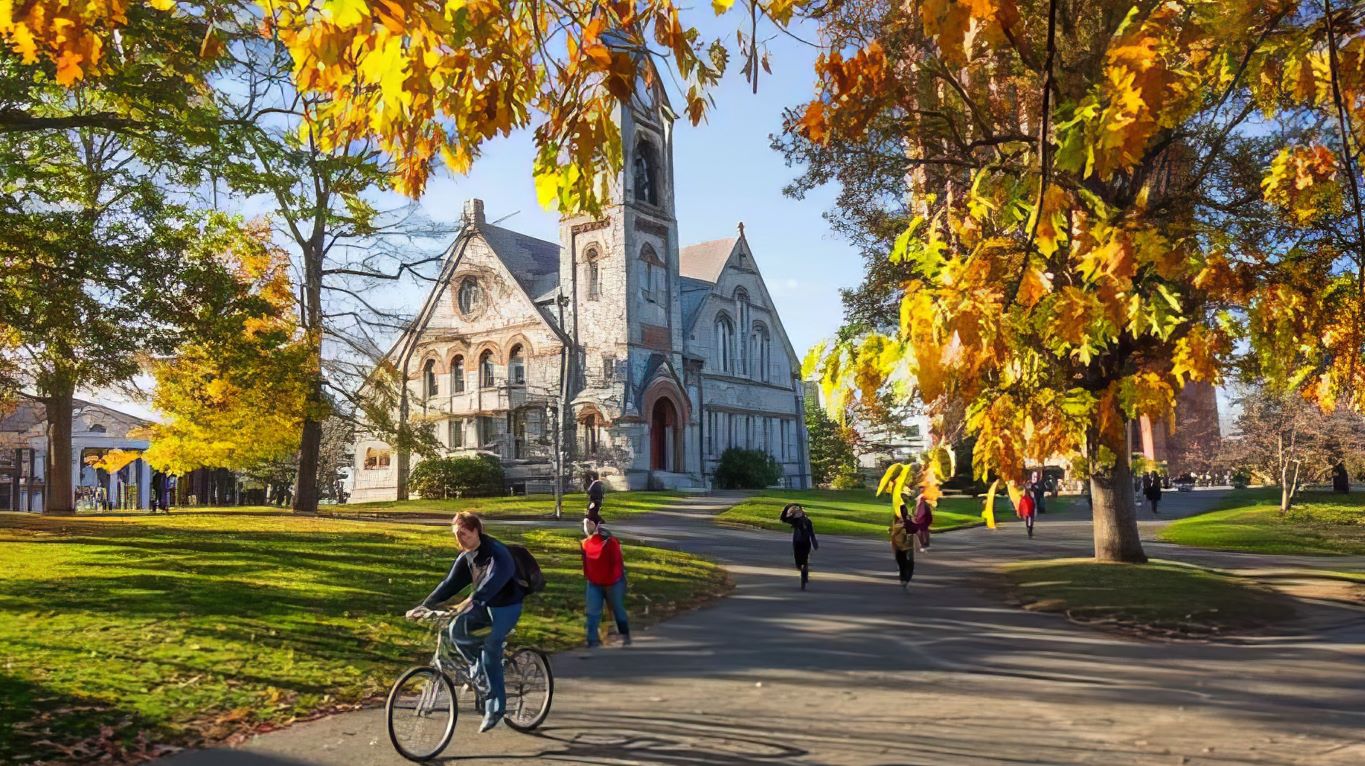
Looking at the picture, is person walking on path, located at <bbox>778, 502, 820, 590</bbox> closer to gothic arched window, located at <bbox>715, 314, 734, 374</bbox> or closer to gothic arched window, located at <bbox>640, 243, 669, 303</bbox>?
gothic arched window, located at <bbox>640, 243, 669, 303</bbox>

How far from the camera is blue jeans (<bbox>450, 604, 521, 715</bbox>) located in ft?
27.6

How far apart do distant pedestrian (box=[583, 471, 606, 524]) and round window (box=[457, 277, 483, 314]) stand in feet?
36.3

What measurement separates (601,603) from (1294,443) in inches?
1572

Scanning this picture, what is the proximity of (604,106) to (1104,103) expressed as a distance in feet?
7.03

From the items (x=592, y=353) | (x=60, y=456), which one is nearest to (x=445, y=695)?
(x=60, y=456)

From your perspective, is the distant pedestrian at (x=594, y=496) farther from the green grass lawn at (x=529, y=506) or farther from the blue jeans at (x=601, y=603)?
the blue jeans at (x=601, y=603)

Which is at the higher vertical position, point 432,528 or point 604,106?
point 604,106

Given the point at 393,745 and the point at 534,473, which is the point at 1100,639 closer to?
the point at 393,745

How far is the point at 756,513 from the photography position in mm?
36688

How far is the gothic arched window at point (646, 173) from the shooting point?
50.3 m

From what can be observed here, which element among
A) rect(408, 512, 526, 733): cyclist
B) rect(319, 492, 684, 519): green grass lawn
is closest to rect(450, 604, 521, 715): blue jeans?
rect(408, 512, 526, 733): cyclist

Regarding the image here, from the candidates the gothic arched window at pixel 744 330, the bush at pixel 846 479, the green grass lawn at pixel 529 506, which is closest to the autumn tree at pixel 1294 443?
the bush at pixel 846 479

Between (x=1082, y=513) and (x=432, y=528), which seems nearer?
(x=432, y=528)

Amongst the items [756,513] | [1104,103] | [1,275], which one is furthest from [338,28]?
[756,513]
